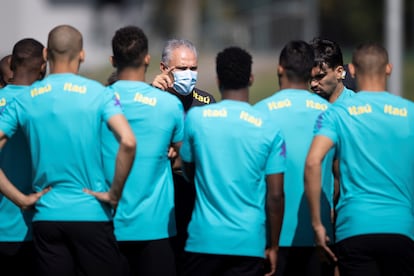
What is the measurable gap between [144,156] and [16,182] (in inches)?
40.2

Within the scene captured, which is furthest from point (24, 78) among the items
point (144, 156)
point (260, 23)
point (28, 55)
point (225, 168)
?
point (260, 23)

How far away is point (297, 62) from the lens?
656cm

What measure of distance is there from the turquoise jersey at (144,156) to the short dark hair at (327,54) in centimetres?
179

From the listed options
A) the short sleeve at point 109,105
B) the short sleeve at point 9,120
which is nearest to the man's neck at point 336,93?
the short sleeve at point 109,105

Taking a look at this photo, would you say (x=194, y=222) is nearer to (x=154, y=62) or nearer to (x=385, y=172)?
(x=385, y=172)

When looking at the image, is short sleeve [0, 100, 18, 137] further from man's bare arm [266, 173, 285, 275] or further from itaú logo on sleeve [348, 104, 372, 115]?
itaú logo on sleeve [348, 104, 372, 115]

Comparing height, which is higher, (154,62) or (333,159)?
(333,159)

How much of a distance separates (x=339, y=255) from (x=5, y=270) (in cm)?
260

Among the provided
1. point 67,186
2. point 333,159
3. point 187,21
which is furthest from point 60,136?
point 187,21

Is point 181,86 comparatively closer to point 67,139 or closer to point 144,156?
point 144,156

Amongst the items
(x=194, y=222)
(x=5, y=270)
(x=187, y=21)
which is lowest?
(x=187, y=21)

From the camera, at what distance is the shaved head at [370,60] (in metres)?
6.44

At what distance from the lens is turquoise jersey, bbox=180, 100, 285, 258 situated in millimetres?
6277

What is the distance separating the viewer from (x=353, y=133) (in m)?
6.30
